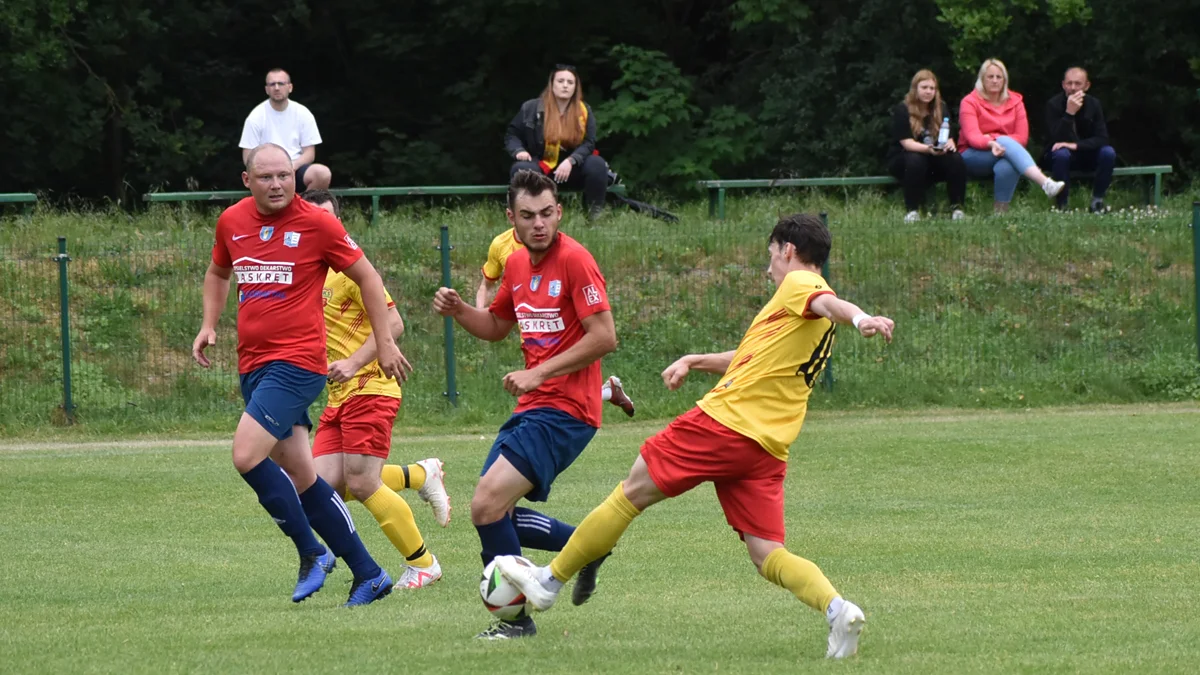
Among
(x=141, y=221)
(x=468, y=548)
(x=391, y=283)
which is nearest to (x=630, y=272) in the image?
(x=391, y=283)

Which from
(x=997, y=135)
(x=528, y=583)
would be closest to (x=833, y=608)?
(x=528, y=583)

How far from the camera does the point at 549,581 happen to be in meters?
6.41

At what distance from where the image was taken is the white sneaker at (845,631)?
5.84 meters

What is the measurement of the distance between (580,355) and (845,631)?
66.8 inches

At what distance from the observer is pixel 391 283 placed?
18.1 m

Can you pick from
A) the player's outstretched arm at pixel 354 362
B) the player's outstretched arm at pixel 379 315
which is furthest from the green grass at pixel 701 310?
the player's outstretched arm at pixel 379 315

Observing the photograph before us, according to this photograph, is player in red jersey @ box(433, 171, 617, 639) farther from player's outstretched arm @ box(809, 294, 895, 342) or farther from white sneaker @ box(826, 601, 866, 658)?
white sneaker @ box(826, 601, 866, 658)

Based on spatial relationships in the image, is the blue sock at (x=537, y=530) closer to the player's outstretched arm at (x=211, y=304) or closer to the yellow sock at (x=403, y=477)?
the player's outstretched arm at (x=211, y=304)

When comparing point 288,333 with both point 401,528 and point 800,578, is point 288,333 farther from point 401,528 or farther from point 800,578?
point 800,578

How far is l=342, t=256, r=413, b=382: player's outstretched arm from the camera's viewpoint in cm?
730

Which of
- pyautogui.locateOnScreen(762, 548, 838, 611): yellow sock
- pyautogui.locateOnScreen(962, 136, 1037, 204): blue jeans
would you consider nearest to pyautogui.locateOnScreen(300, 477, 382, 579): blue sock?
pyautogui.locateOnScreen(762, 548, 838, 611): yellow sock

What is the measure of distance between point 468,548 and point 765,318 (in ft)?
12.6

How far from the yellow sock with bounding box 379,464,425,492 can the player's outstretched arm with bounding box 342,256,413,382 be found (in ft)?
7.94

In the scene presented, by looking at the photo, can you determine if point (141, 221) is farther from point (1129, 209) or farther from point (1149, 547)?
point (1149, 547)
